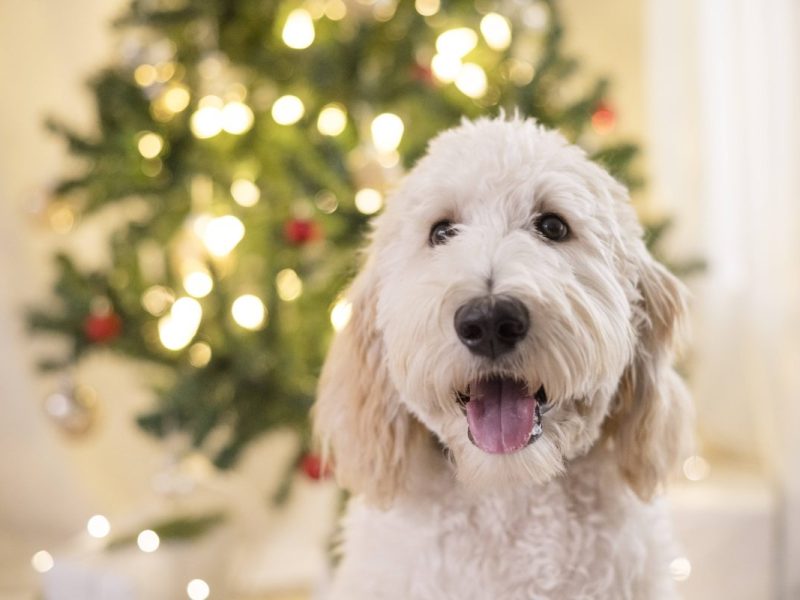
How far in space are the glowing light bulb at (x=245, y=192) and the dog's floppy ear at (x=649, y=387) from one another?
1.42 metres

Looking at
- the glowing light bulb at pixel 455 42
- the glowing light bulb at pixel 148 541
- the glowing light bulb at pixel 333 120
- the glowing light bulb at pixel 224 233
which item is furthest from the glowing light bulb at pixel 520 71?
the glowing light bulb at pixel 148 541

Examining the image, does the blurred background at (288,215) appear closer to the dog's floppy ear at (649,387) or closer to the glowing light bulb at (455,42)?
the glowing light bulb at (455,42)

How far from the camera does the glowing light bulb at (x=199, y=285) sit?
2.46 m

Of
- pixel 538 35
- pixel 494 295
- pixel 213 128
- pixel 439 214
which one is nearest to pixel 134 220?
pixel 213 128

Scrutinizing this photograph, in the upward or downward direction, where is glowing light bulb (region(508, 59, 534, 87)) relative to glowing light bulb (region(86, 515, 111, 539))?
upward

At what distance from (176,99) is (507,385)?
164 centimetres

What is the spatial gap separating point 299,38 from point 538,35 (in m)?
0.67

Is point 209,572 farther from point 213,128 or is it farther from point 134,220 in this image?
point 213,128

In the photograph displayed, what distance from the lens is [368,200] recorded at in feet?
7.61

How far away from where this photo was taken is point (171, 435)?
2357 mm

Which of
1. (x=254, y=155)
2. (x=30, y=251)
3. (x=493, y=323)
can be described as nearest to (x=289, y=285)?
(x=254, y=155)

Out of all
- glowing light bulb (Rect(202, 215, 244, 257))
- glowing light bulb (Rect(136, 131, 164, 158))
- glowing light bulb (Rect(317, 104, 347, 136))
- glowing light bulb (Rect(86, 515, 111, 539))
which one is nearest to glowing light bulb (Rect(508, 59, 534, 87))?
glowing light bulb (Rect(317, 104, 347, 136))

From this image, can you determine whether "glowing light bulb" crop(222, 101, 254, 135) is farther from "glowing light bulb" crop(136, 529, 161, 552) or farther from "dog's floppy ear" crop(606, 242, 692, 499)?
"dog's floppy ear" crop(606, 242, 692, 499)

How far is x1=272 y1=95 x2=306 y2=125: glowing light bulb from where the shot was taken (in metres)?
2.35
